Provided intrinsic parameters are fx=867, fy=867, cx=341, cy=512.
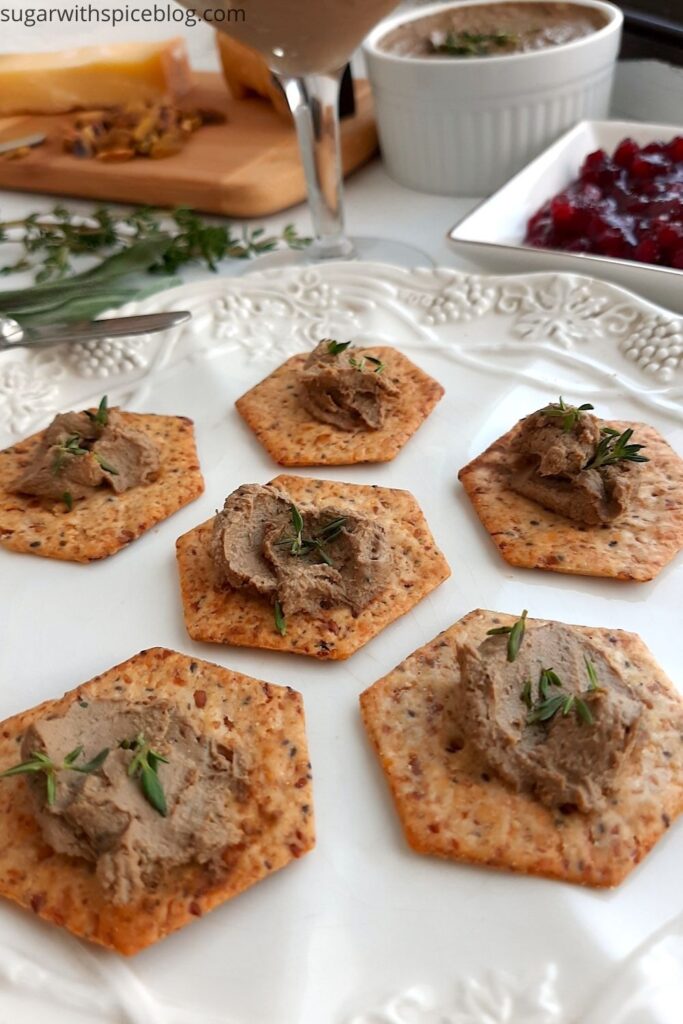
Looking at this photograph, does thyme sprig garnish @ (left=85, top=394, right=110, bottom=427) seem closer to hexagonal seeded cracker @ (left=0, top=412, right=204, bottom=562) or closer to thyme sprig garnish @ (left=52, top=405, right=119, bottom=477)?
thyme sprig garnish @ (left=52, top=405, right=119, bottom=477)

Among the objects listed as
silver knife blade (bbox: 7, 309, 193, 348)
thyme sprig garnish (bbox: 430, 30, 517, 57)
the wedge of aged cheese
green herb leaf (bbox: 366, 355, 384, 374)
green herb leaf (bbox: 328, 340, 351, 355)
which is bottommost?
green herb leaf (bbox: 366, 355, 384, 374)

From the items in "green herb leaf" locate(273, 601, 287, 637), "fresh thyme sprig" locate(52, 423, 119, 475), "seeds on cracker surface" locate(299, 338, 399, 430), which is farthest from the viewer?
"seeds on cracker surface" locate(299, 338, 399, 430)

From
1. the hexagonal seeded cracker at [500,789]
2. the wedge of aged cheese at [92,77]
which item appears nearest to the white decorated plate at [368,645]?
the hexagonal seeded cracker at [500,789]

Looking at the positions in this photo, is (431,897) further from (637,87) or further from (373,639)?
(637,87)

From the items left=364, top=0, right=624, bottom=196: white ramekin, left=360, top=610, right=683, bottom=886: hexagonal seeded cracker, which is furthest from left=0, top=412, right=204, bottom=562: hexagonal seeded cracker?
left=364, top=0, right=624, bottom=196: white ramekin

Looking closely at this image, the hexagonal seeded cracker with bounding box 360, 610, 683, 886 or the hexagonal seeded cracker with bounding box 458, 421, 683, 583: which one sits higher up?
the hexagonal seeded cracker with bounding box 458, 421, 683, 583

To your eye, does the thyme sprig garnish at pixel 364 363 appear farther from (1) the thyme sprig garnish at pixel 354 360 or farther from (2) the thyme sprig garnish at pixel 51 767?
(2) the thyme sprig garnish at pixel 51 767
